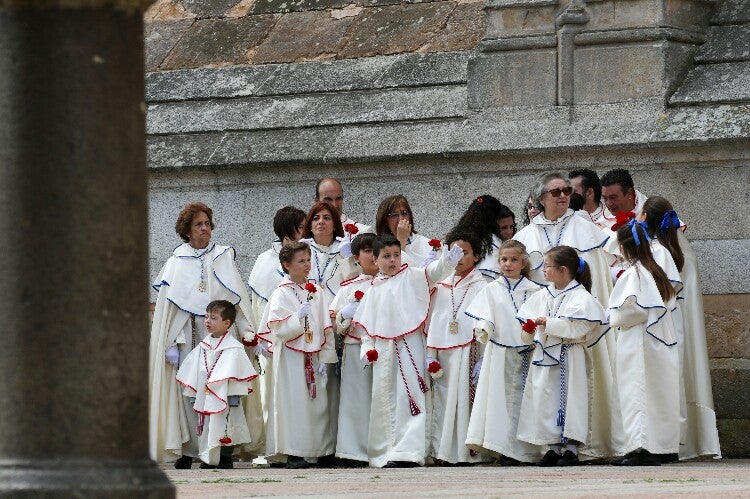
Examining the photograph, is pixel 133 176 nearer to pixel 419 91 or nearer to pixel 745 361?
pixel 745 361

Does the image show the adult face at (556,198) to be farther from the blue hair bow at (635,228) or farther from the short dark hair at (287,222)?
the short dark hair at (287,222)

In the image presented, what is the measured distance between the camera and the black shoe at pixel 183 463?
506 inches

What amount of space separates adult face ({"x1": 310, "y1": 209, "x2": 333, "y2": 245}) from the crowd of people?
1 cm

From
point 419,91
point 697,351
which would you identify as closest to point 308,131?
point 419,91

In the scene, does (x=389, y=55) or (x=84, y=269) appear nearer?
(x=84, y=269)

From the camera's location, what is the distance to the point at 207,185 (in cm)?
1469

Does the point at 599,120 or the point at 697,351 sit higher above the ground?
the point at 599,120

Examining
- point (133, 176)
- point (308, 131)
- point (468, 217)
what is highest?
point (308, 131)

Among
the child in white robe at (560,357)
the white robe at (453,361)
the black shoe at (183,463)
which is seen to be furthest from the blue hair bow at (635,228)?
the black shoe at (183,463)

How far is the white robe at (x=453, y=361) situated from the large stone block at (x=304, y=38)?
3452 mm

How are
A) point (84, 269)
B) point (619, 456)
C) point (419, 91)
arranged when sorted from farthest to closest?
point (419, 91)
point (619, 456)
point (84, 269)

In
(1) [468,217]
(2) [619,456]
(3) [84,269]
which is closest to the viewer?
(3) [84,269]

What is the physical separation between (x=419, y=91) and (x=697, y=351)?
3.28 meters

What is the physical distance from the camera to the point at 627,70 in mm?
13070
